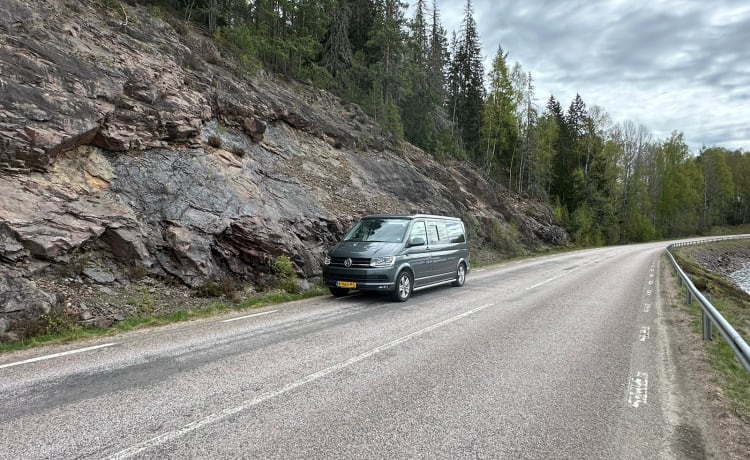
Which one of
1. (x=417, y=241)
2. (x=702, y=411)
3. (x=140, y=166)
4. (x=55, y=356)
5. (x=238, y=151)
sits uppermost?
(x=238, y=151)

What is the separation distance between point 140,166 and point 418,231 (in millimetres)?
7508

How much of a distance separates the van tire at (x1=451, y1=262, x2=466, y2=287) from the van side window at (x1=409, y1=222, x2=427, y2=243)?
2.24m

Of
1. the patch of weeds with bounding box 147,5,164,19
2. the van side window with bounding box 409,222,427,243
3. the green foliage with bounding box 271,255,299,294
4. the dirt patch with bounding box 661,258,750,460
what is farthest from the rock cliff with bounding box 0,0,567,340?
the dirt patch with bounding box 661,258,750,460

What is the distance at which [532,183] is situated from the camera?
4888 cm

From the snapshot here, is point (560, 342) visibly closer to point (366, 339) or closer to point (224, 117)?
point (366, 339)

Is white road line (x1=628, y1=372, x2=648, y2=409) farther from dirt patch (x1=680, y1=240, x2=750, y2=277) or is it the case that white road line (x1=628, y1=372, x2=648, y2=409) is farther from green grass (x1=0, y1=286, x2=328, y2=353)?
dirt patch (x1=680, y1=240, x2=750, y2=277)

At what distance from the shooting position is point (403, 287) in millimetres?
10570

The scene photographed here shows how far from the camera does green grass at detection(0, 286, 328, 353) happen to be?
676 cm

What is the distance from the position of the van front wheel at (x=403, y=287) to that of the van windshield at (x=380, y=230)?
2.95 feet

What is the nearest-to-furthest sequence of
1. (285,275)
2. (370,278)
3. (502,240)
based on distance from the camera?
(370,278) < (285,275) < (502,240)

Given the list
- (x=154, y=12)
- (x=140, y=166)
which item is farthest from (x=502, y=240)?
(x=140, y=166)

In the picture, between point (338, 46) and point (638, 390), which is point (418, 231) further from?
point (338, 46)

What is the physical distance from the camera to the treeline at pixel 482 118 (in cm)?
2538

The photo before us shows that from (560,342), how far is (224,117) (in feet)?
44.4
